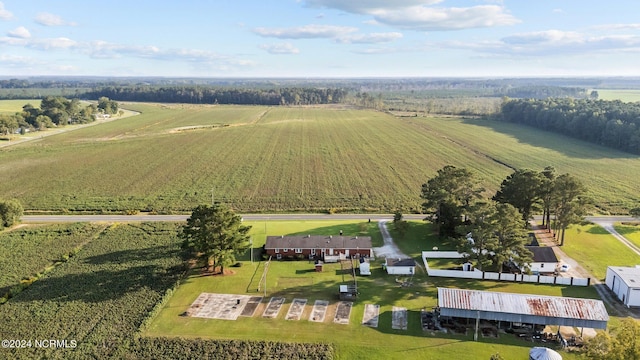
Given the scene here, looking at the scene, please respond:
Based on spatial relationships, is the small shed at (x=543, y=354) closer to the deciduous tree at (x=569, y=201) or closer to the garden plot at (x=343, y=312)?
the garden plot at (x=343, y=312)

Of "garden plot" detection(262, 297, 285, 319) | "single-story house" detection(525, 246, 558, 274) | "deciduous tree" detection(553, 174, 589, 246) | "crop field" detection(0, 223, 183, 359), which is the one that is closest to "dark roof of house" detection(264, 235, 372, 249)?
"garden plot" detection(262, 297, 285, 319)

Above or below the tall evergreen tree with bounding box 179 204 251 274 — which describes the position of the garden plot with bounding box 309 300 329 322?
below

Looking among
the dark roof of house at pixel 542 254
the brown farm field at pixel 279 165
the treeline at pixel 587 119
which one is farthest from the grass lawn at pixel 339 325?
the treeline at pixel 587 119

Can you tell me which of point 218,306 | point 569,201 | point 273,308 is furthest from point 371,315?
point 569,201

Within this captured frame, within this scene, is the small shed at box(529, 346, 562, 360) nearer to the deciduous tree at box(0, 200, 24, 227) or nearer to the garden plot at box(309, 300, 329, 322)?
the garden plot at box(309, 300, 329, 322)

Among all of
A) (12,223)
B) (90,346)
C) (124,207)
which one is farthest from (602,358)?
(12,223)

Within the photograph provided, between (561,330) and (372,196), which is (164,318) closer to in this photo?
(561,330)

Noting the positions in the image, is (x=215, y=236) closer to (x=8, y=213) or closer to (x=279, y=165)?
(x=8, y=213)
